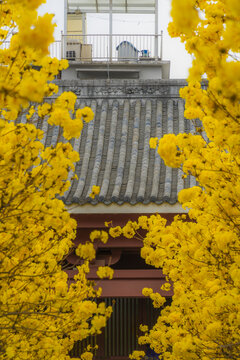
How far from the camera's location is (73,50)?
1509cm

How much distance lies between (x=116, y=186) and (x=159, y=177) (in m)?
0.67

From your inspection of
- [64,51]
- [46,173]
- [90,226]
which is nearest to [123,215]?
[90,226]

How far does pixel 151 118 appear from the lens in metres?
10.7

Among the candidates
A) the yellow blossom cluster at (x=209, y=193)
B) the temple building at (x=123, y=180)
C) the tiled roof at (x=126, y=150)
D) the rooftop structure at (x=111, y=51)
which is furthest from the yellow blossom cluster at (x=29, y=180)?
the rooftop structure at (x=111, y=51)

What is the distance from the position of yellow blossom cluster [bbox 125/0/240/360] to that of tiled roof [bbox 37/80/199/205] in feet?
7.35

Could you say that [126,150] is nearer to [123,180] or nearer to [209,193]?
[123,180]

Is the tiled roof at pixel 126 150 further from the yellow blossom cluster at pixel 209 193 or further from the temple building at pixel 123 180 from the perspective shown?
the yellow blossom cluster at pixel 209 193

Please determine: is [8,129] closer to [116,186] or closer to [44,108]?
[44,108]

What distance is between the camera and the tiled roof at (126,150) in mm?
8242

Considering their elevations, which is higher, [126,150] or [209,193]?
[126,150]

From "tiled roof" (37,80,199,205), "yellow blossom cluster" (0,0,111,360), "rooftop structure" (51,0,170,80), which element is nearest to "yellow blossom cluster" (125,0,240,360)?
"yellow blossom cluster" (0,0,111,360)

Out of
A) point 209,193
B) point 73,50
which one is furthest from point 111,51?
point 209,193

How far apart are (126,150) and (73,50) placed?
19.7 feet

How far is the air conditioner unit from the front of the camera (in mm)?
14992
